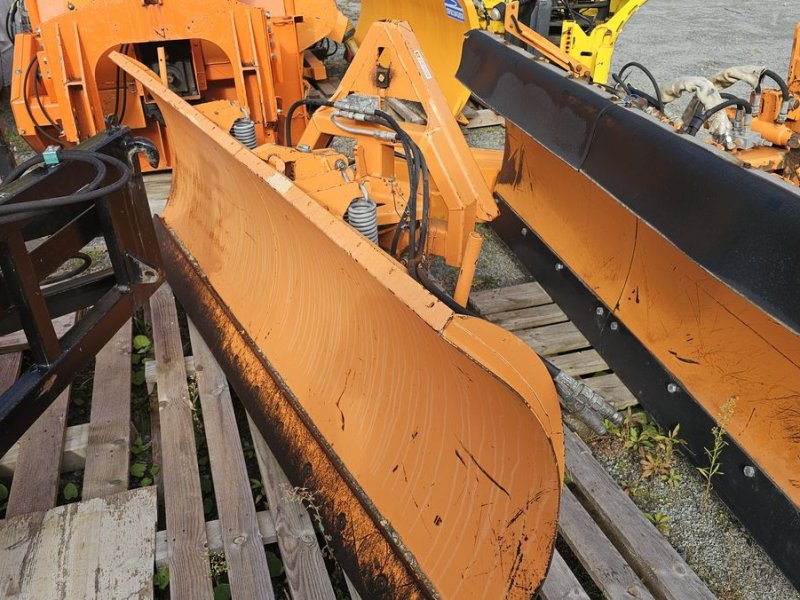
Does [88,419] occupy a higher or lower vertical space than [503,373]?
lower

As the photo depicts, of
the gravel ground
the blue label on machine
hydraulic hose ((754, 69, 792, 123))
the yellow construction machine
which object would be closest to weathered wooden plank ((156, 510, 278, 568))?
the gravel ground

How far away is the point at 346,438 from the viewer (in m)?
2.18

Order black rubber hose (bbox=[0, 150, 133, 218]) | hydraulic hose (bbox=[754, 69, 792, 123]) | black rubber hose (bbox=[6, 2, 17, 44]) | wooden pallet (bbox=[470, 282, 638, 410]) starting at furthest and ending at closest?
black rubber hose (bbox=[6, 2, 17, 44]) → wooden pallet (bbox=[470, 282, 638, 410]) → hydraulic hose (bbox=[754, 69, 792, 123]) → black rubber hose (bbox=[0, 150, 133, 218])

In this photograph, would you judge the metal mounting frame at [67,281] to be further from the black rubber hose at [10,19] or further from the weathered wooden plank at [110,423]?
the black rubber hose at [10,19]

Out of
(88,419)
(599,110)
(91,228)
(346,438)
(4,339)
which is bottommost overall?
(88,419)

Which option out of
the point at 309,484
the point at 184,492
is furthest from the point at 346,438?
the point at 184,492

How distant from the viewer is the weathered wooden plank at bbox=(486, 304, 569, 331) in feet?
11.0

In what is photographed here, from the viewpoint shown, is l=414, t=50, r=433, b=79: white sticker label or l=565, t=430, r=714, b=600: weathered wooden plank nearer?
l=565, t=430, r=714, b=600: weathered wooden plank

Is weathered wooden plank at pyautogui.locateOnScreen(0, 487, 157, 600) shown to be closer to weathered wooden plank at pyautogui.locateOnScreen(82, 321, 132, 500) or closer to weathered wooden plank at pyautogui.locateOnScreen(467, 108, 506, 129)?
weathered wooden plank at pyautogui.locateOnScreen(82, 321, 132, 500)

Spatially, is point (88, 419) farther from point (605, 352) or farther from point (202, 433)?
point (605, 352)

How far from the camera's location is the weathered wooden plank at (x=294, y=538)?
207 centimetres

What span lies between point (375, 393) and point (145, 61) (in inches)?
142

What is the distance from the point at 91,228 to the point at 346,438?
1.00 m

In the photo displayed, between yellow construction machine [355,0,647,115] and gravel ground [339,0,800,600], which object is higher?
yellow construction machine [355,0,647,115]
